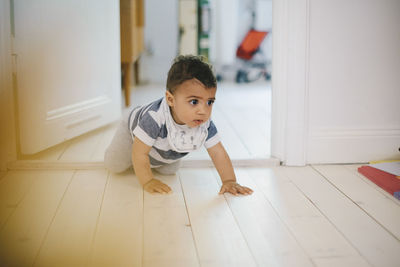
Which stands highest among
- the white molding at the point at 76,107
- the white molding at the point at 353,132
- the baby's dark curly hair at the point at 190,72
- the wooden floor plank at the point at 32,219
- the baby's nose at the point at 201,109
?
the baby's dark curly hair at the point at 190,72

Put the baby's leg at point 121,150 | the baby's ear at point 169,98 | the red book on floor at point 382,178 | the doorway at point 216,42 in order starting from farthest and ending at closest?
the doorway at point 216,42, the baby's leg at point 121,150, the red book on floor at point 382,178, the baby's ear at point 169,98

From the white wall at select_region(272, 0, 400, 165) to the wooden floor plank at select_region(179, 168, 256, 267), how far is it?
43 centimetres

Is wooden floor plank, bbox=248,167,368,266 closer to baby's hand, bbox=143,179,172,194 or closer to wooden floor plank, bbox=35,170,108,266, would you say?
baby's hand, bbox=143,179,172,194

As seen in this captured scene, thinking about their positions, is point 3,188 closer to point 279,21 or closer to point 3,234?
point 3,234

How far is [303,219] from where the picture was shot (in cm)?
137

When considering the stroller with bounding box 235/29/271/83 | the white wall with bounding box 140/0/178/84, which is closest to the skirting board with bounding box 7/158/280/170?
the white wall with bounding box 140/0/178/84

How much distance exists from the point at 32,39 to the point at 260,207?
1.14m

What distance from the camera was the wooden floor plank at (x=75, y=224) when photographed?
1.13 meters

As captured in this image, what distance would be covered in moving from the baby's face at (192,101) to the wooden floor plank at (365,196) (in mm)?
561

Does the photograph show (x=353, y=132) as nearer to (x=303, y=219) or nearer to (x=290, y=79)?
(x=290, y=79)

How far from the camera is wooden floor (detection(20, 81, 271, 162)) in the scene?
2.03 meters

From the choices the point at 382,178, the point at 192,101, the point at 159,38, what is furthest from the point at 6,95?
the point at 159,38

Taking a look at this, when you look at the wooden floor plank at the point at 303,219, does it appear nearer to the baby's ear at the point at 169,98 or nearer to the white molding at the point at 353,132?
the white molding at the point at 353,132

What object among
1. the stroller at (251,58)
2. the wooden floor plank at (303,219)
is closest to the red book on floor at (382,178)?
the wooden floor plank at (303,219)
